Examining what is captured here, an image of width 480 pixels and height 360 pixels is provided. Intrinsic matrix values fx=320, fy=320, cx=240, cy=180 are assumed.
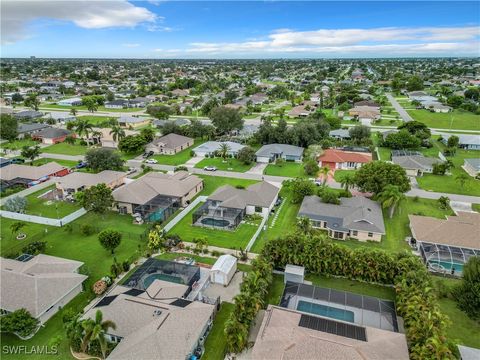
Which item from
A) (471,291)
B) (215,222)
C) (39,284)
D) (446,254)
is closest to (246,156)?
(215,222)

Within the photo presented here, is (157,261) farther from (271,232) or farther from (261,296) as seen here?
(271,232)

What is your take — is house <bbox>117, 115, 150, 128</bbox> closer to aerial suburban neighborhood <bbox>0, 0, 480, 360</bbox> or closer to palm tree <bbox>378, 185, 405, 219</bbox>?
aerial suburban neighborhood <bbox>0, 0, 480, 360</bbox>

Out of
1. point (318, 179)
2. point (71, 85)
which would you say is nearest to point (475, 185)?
point (318, 179)

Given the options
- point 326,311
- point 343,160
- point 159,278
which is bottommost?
point 326,311

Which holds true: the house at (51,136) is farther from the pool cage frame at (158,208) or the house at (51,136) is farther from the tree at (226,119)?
the pool cage frame at (158,208)

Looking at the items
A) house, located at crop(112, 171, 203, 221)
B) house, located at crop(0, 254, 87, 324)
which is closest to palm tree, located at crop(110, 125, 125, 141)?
house, located at crop(112, 171, 203, 221)

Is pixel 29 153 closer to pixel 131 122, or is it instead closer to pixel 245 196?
pixel 131 122
